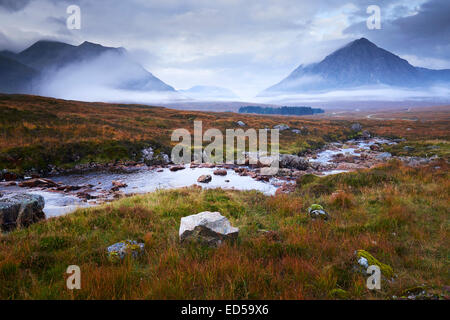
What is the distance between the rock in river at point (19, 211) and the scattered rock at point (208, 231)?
18.0 feet

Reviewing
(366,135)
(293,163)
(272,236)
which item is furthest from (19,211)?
(366,135)

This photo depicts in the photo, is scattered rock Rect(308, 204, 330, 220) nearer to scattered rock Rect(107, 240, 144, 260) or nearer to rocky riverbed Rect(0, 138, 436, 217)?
scattered rock Rect(107, 240, 144, 260)

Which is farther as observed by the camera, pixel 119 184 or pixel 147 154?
pixel 147 154

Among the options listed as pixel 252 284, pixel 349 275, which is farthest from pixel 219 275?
pixel 349 275

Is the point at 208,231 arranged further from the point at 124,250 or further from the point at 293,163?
the point at 293,163

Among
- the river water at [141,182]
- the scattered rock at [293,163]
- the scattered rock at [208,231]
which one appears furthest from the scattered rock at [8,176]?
the scattered rock at [293,163]

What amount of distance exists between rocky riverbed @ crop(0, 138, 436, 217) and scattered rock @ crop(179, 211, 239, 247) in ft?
27.6

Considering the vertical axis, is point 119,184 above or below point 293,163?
below

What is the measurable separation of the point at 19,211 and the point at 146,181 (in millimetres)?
12466

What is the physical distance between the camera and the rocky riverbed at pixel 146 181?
15.3 metres

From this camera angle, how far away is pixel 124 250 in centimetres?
539

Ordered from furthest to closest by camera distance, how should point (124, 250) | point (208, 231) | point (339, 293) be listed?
1. point (208, 231)
2. point (124, 250)
3. point (339, 293)

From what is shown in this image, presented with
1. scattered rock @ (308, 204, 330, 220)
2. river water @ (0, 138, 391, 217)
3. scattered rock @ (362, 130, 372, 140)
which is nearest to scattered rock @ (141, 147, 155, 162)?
river water @ (0, 138, 391, 217)
